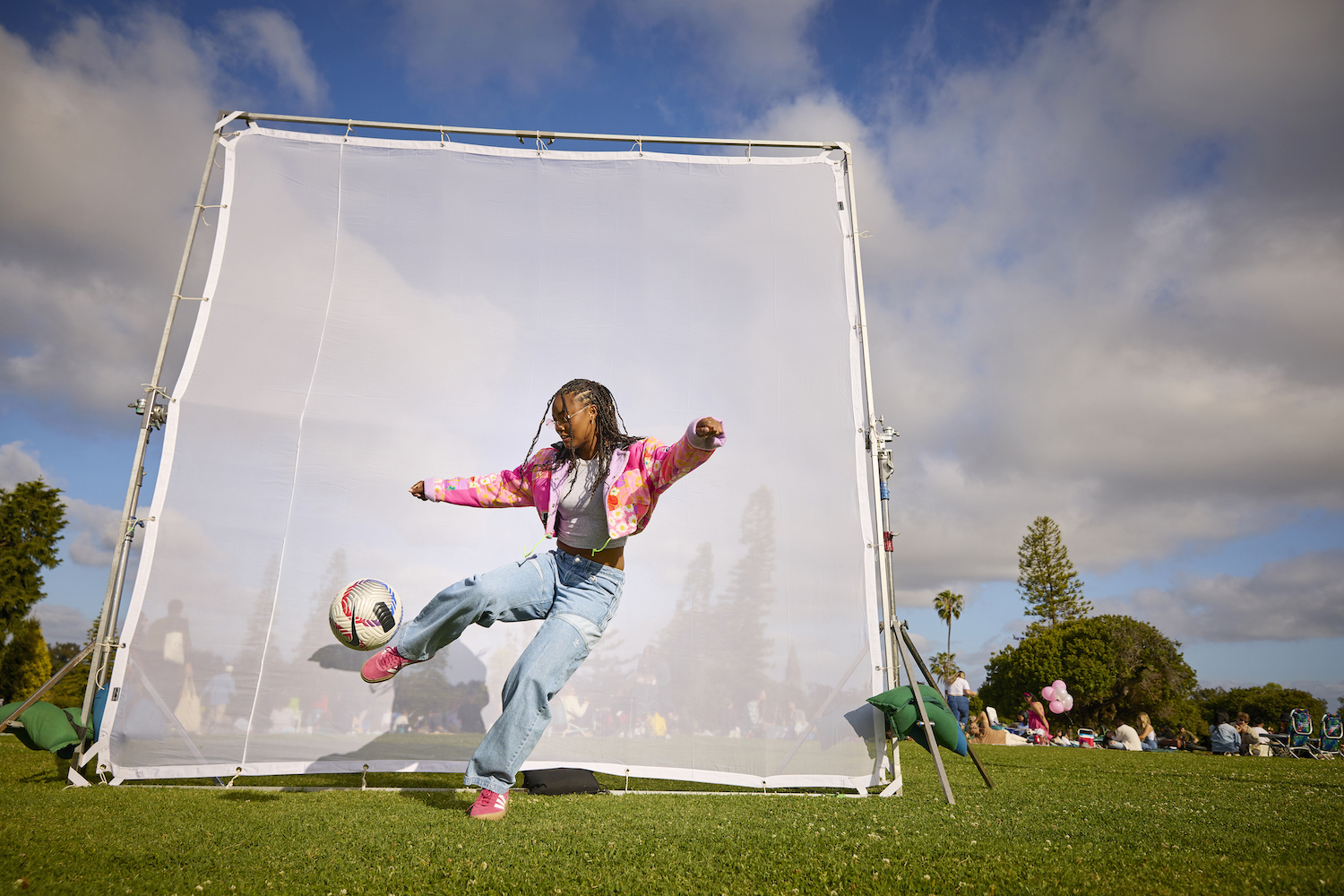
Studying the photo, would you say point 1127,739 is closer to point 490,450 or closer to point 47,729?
point 490,450

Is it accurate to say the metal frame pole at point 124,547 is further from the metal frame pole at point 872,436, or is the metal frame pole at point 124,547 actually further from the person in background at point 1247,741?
the person in background at point 1247,741

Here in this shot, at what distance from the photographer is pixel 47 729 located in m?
4.90

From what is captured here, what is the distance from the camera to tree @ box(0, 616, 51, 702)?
76.9 feet

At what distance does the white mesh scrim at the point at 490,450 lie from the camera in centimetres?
537

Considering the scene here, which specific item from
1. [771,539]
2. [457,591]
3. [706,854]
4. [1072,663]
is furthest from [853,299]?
[1072,663]

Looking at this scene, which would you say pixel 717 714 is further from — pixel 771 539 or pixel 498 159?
pixel 498 159

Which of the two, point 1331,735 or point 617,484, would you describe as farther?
point 1331,735

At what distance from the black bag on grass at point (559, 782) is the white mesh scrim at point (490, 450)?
22cm

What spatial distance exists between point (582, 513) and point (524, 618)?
711 millimetres

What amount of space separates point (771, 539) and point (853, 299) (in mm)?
2187

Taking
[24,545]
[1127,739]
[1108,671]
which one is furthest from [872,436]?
[1108,671]

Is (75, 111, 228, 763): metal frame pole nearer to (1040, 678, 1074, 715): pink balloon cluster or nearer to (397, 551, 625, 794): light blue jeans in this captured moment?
(397, 551, 625, 794): light blue jeans

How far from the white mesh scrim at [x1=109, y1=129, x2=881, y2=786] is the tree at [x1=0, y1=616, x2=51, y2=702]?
82.7 ft

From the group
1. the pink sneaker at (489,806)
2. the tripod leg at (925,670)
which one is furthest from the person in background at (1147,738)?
the pink sneaker at (489,806)
